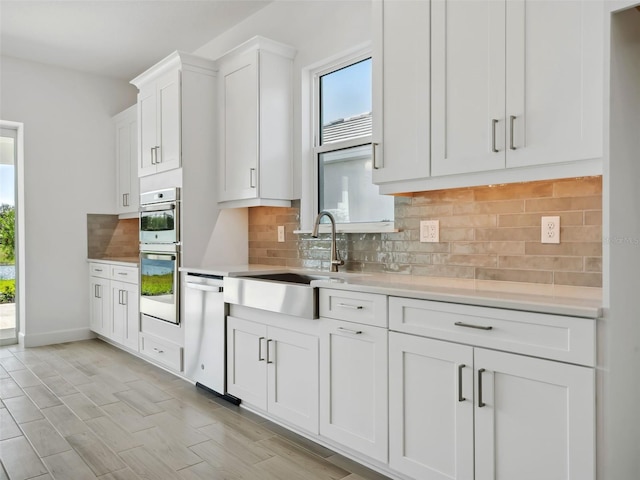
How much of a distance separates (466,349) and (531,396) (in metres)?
0.28

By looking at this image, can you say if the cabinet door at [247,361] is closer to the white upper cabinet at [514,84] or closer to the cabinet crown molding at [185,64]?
the white upper cabinet at [514,84]

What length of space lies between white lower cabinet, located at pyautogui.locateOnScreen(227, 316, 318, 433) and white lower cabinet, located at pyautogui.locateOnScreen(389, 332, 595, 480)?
0.56 meters

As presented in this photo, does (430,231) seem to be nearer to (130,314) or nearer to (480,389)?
(480,389)

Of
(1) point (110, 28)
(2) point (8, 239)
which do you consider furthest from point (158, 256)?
(2) point (8, 239)

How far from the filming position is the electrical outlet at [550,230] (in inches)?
86.7

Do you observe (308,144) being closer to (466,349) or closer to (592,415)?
(466,349)

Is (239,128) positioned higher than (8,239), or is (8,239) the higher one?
(239,128)

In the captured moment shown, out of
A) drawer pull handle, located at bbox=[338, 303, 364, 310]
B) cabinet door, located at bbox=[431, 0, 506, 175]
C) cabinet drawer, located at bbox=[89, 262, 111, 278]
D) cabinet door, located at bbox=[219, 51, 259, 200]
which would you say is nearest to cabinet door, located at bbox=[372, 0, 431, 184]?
cabinet door, located at bbox=[431, 0, 506, 175]

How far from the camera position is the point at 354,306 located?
2312 millimetres

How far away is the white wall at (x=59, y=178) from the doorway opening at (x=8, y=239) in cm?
20

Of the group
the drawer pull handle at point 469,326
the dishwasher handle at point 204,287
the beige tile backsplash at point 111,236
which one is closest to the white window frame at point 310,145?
the dishwasher handle at point 204,287

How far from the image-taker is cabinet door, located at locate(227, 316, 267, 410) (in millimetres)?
2879

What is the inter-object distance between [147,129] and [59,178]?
157cm

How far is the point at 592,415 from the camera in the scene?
1.54m
